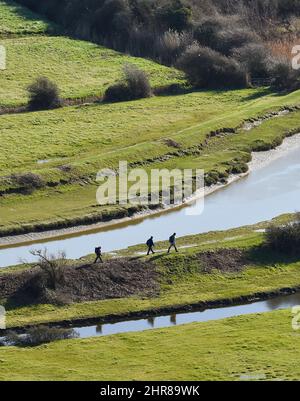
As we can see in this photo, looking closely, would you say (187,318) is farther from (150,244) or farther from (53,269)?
(53,269)

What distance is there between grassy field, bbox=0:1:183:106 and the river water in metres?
23.8

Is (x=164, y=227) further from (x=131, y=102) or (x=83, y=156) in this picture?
(x=131, y=102)

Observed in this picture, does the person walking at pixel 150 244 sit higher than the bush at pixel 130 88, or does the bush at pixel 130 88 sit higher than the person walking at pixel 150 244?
the bush at pixel 130 88

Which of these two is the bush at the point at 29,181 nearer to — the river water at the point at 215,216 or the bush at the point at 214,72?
the river water at the point at 215,216

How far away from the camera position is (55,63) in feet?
373

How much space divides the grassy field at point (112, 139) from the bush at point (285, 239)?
12931 mm

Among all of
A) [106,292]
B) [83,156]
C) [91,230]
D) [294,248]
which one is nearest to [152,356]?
[106,292]

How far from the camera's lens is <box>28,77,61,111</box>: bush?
100562 mm

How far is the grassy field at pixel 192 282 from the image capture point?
6094 cm

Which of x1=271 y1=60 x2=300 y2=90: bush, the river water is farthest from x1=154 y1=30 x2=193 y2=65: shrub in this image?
the river water

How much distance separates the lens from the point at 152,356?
5475 cm

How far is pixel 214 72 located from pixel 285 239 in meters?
44.5

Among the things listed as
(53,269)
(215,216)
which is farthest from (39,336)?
(215,216)

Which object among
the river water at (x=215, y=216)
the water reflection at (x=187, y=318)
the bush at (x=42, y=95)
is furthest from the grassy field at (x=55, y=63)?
the water reflection at (x=187, y=318)
